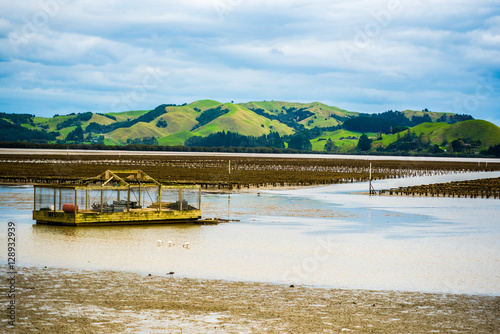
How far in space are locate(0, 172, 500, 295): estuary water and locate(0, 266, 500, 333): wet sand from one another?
1.68 m

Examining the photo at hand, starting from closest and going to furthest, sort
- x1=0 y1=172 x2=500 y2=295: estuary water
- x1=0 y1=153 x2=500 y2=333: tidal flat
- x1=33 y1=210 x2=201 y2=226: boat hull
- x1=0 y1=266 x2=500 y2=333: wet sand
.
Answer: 1. x1=0 y1=266 x2=500 y2=333: wet sand
2. x1=0 y1=153 x2=500 y2=333: tidal flat
3. x1=0 y1=172 x2=500 y2=295: estuary water
4. x1=33 y1=210 x2=201 y2=226: boat hull

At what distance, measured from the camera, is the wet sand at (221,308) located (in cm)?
1541

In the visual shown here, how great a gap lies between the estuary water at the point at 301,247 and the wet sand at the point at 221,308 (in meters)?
1.68

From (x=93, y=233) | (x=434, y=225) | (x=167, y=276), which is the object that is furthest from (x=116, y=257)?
(x=434, y=225)

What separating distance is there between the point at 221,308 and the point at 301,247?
490 inches

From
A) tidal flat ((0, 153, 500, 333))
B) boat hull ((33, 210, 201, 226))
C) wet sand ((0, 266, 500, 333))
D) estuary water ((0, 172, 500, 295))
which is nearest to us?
wet sand ((0, 266, 500, 333))

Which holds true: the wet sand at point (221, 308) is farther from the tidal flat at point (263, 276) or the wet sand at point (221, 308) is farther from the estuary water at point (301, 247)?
the estuary water at point (301, 247)

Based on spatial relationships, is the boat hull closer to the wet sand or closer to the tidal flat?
the tidal flat

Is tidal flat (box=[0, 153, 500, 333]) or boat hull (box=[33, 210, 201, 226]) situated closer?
tidal flat (box=[0, 153, 500, 333])

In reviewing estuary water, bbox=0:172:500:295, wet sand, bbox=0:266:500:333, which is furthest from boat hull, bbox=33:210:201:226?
wet sand, bbox=0:266:500:333

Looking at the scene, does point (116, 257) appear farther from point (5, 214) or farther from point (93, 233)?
point (5, 214)

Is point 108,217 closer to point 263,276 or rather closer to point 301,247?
Answer: point 301,247

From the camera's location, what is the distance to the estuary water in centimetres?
2252

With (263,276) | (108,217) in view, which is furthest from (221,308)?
(108,217)
